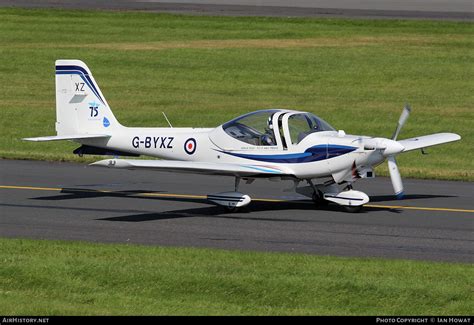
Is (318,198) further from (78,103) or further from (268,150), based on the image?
(78,103)

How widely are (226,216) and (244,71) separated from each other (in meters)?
20.1

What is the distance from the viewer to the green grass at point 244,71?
31922 millimetres

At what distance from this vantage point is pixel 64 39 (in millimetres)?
43906


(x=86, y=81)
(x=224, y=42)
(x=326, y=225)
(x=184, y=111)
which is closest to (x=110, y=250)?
(x=326, y=225)

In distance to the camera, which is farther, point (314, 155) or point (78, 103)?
point (78, 103)

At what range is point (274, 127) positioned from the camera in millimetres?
19578

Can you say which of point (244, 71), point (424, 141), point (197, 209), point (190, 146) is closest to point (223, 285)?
point (197, 209)

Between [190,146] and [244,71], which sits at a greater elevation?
[244,71]

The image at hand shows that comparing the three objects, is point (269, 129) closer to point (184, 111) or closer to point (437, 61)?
point (184, 111)

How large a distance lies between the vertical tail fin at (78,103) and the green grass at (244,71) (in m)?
4.87

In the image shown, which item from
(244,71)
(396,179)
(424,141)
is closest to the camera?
(396,179)

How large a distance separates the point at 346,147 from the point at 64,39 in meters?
26.8

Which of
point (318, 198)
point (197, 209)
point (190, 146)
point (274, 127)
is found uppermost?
point (274, 127)

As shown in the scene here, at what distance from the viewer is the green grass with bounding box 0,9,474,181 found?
105ft
